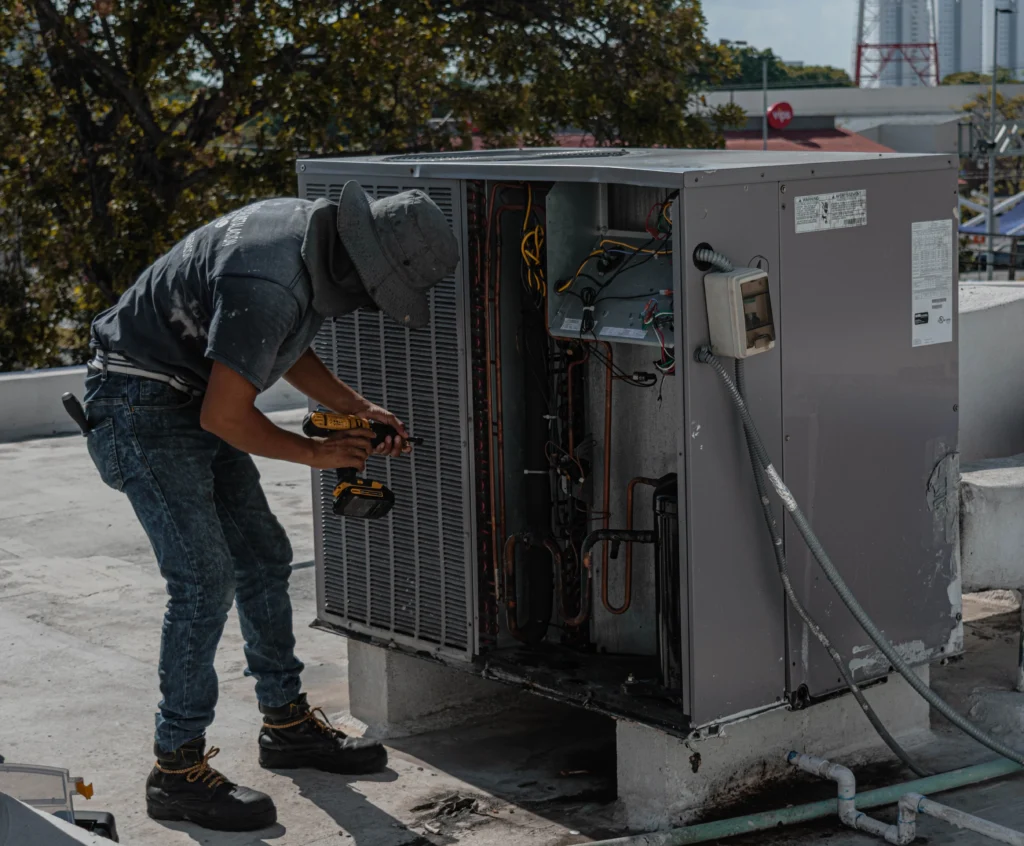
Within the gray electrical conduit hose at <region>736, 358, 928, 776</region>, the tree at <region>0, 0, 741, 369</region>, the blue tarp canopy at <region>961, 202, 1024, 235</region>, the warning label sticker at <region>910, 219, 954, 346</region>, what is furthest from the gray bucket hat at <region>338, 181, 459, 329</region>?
the blue tarp canopy at <region>961, 202, 1024, 235</region>

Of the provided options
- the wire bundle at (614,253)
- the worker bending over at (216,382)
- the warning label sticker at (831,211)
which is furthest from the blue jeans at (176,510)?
the warning label sticker at (831,211)

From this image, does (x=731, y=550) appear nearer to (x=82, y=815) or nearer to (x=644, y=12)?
(x=82, y=815)

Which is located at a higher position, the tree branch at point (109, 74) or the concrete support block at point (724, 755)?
the tree branch at point (109, 74)

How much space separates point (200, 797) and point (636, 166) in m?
2.11

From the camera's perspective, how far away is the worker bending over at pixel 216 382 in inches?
144

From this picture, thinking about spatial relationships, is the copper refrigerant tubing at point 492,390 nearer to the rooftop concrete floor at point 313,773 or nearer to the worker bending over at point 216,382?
the worker bending over at point 216,382

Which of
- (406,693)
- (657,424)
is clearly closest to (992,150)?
(657,424)

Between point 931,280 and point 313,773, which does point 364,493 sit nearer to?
point 313,773

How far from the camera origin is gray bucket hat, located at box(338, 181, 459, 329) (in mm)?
3707

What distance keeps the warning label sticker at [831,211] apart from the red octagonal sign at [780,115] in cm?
3815

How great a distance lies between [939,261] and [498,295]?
1271 millimetres

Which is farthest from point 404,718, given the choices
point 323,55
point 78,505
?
point 323,55

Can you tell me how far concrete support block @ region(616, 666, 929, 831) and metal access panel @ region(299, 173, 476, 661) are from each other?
2.22 feet

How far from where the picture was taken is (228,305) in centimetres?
361
